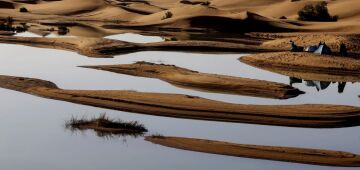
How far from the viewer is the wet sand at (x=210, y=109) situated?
72.2 ft

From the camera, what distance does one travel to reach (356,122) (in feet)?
73.0

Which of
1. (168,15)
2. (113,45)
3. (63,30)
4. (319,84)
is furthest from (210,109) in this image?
(168,15)

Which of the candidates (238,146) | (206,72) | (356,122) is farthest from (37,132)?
(206,72)

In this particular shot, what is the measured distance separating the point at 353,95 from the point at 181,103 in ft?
25.4

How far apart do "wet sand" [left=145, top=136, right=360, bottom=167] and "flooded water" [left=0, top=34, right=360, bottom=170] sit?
281 mm

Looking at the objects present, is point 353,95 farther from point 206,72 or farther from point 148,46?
point 148,46

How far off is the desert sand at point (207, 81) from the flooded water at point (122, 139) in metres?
0.72

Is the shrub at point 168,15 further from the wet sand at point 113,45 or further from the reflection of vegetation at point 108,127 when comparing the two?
the reflection of vegetation at point 108,127

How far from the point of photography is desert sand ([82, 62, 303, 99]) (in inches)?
1056

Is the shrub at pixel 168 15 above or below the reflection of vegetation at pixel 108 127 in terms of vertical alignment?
above

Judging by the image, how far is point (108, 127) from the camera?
66.1 feet

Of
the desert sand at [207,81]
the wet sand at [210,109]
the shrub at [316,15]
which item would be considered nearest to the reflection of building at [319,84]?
the desert sand at [207,81]

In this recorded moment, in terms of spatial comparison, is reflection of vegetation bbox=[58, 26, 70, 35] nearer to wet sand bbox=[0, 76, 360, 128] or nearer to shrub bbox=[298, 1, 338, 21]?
wet sand bbox=[0, 76, 360, 128]

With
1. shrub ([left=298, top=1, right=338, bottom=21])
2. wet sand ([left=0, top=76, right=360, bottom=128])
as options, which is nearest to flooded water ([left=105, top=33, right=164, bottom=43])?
wet sand ([left=0, top=76, right=360, bottom=128])
